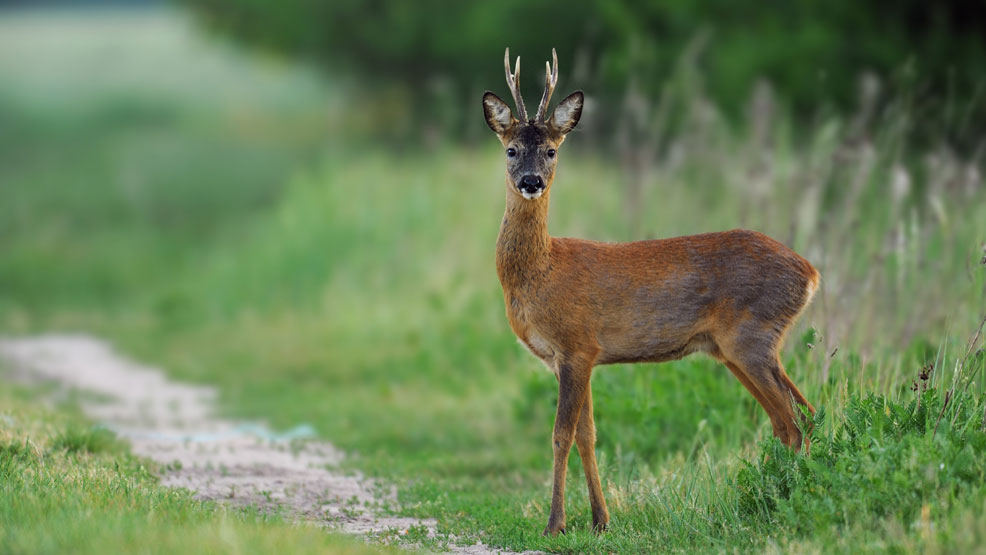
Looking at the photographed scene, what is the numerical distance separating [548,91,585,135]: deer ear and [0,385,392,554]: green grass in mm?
2559

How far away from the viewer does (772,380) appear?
22.6 ft

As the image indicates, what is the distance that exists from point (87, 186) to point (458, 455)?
17182mm

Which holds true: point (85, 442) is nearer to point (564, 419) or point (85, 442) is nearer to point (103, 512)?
point (103, 512)

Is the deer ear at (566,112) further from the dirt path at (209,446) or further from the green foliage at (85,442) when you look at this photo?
the green foliage at (85,442)

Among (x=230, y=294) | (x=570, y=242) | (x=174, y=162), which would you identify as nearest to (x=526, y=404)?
(x=570, y=242)

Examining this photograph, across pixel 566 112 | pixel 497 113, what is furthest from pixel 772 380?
pixel 497 113

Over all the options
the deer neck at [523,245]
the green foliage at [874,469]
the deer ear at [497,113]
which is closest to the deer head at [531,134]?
the deer ear at [497,113]

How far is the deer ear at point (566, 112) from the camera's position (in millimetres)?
7133

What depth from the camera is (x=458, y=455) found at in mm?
10492

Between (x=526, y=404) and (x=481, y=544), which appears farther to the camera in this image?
(x=526, y=404)

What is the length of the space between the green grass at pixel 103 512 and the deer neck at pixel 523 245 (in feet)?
5.79

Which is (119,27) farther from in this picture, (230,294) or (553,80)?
(553,80)

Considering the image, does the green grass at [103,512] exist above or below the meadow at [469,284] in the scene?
below

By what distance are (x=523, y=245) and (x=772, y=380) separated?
158cm
